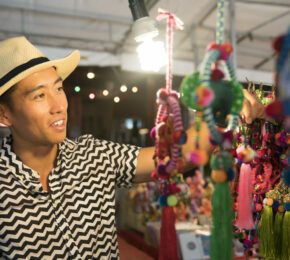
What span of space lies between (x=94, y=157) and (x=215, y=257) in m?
0.75

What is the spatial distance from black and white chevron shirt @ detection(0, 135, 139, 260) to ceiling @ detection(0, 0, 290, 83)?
209 cm

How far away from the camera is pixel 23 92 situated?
1102 mm

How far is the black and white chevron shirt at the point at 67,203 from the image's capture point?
1.08 m

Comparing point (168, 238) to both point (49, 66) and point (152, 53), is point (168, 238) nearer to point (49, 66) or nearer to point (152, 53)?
point (49, 66)

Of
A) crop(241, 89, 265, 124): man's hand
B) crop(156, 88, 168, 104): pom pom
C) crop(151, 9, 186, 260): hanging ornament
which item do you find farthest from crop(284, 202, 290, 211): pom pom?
crop(156, 88, 168, 104): pom pom

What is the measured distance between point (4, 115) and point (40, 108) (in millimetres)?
200

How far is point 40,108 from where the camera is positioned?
108 cm

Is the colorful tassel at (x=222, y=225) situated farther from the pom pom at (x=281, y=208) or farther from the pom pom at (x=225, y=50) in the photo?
the pom pom at (x=281, y=208)

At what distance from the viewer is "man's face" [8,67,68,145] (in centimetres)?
109

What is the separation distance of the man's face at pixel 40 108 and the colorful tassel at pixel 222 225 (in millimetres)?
623

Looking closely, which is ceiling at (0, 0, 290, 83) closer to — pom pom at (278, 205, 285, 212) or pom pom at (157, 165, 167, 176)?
pom pom at (278, 205, 285, 212)

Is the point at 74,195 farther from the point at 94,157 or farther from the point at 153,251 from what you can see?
the point at 153,251

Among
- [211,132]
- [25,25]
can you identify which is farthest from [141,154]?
[25,25]

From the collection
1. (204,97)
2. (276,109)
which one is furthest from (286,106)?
(204,97)
